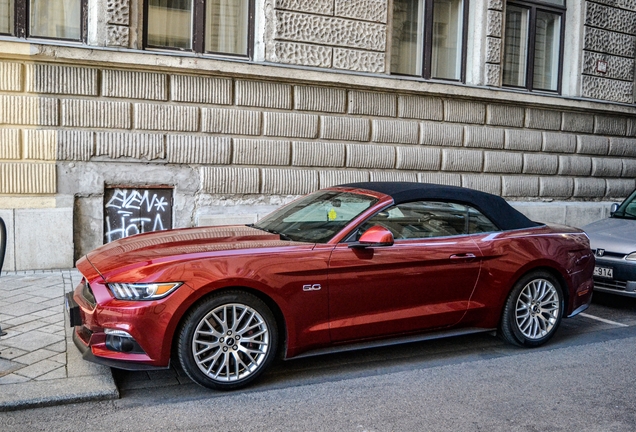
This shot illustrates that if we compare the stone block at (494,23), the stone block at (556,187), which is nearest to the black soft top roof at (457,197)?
the stone block at (494,23)

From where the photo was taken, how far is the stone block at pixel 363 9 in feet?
37.3

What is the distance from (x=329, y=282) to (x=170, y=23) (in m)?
6.59

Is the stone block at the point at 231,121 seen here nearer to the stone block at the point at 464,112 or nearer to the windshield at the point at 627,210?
the stone block at the point at 464,112

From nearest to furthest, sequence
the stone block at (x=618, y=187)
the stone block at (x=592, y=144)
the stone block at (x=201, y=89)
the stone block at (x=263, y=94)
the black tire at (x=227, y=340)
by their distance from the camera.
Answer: the black tire at (x=227, y=340)
the stone block at (x=201, y=89)
the stone block at (x=263, y=94)
the stone block at (x=592, y=144)
the stone block at (x=618, y=187)

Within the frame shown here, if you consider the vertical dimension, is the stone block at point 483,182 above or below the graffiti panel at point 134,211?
above

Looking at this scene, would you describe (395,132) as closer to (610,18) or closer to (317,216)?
(610,18)

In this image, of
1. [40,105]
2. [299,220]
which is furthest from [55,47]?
[299,220]

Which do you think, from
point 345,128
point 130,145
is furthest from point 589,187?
point 130,145

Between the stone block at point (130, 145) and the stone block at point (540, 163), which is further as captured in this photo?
the stone block at point (540, 163)

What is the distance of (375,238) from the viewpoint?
5504 mm

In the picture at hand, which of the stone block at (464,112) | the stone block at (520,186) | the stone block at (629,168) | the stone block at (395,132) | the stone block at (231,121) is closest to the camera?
the stone block at (231,121)

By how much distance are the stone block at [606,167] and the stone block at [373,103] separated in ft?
17.0

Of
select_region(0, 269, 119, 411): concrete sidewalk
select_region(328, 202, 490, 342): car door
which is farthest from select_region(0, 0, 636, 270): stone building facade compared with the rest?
select_region(328, 202, 490, 342): car door

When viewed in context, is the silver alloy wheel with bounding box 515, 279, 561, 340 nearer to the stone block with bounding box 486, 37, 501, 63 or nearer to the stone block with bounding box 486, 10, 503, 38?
the stone block with bounding box 486, 37, 501, 63
